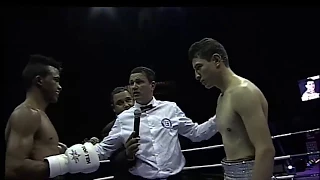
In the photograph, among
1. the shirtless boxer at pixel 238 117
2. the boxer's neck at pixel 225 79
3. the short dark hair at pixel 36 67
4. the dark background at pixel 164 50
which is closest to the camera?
the shirtless boxer at pixel 238 117

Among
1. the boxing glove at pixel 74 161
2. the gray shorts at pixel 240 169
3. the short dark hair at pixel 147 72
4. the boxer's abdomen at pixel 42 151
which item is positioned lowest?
the gray shorts at pixel 240 169

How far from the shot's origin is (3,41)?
153 centimetres

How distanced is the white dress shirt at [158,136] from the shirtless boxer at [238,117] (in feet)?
1.37

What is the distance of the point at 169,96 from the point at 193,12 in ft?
1.19

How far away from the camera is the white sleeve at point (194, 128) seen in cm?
167

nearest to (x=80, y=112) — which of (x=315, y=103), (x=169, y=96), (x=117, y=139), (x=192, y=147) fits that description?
(x=117, y=139)

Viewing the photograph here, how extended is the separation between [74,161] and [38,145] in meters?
0.13

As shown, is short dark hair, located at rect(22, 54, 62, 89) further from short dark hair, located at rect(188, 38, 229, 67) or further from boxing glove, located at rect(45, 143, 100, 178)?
short dark hair, located at rect(188, 38, 229, 67)

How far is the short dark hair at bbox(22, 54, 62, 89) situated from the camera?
1438 millimetres

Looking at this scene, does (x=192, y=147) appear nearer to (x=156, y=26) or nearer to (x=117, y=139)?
(x=117, y=139)

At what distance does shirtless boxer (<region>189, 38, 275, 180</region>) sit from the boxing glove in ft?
1.38

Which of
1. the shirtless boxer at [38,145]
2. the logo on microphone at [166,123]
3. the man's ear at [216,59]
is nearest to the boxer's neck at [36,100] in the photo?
the shirtless boxer at [38,145]

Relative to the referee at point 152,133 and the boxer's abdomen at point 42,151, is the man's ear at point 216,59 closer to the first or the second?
the referee at point 152,133

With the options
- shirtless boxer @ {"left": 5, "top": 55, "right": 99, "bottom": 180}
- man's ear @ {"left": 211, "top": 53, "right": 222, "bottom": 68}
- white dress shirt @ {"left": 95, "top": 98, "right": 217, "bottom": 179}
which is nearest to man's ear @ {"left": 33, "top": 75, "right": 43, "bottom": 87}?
shirtless boxer @ {"left": 5, "top": 55, "right": 99, "bottom": 180}
